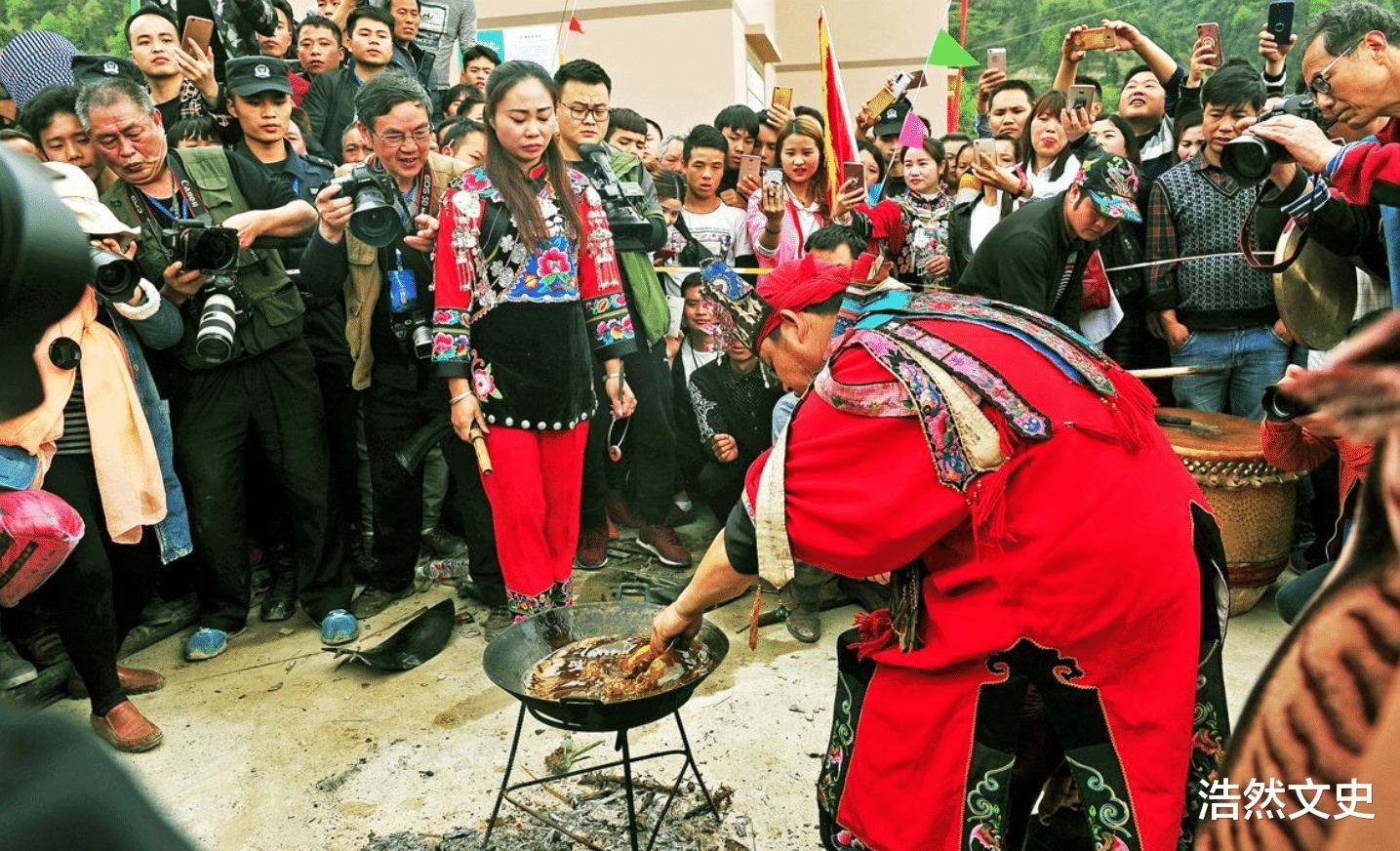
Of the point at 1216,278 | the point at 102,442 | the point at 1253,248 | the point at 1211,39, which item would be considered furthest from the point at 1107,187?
the point at 102,442

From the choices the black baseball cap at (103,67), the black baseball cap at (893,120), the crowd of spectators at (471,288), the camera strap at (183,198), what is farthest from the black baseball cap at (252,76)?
the black baseball cap at (893,120)

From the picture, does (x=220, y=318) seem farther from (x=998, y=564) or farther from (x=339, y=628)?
(x=998, y=564)

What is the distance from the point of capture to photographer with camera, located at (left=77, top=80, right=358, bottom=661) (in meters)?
3.63

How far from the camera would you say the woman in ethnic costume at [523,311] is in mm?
3572

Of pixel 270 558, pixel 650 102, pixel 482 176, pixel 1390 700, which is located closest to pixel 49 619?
pixel 270 558

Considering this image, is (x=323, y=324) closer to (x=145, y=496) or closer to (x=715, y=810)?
(x=145, y=496)

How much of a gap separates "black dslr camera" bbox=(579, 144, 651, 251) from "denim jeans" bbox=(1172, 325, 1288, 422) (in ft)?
8.55

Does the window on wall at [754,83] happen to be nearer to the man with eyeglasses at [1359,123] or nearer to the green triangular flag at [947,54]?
the green triangular flag at [947,54]

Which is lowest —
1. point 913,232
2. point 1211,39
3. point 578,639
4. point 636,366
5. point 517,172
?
point 578,639

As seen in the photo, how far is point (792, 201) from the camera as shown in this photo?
546 cm

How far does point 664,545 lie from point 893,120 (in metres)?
4.46

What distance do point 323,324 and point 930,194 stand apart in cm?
332

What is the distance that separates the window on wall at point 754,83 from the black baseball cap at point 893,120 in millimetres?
2838

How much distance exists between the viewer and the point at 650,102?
9.98 metres
